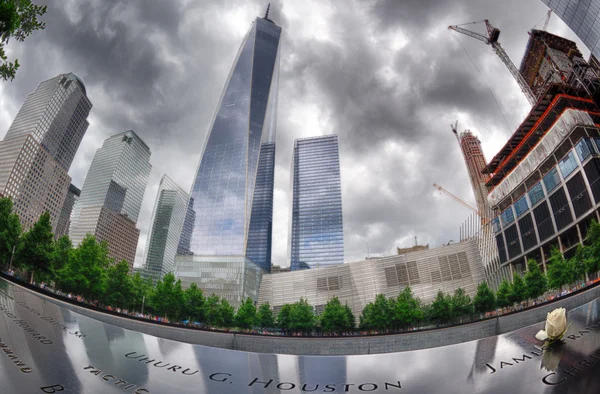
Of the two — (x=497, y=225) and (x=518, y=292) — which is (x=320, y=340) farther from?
(x=497, y=225)

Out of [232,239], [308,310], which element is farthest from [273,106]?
[308,310]

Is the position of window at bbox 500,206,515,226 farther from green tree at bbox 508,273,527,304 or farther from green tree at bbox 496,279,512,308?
green tree at bbox 508,273,527,304

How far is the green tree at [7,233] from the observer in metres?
36.0

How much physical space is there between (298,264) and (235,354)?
617 feet

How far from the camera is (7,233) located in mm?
36406

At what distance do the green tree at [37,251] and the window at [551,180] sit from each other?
8396 centimetres

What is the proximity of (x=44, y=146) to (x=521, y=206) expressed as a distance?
200199 mm

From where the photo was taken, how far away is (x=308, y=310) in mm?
65438

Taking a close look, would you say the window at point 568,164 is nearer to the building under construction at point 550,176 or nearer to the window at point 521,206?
the building under construction at point 550,176

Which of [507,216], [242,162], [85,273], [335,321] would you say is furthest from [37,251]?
[242,162]

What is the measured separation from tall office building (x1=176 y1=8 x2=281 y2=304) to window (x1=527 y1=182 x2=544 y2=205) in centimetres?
8408

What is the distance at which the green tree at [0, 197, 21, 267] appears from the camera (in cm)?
3603

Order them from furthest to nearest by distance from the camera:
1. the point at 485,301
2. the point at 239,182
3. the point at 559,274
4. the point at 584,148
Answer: the point at 239,182
the point at 584,148
the point at 485,301
the point at 559,274

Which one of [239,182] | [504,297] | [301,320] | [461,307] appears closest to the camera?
[504,297]
